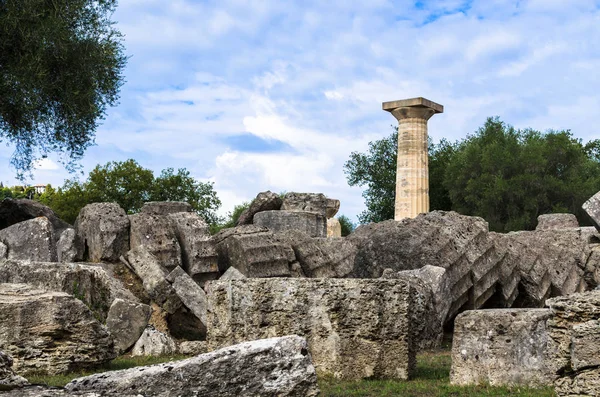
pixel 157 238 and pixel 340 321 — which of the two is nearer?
pixel 340 321

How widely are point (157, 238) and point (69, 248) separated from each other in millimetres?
1718

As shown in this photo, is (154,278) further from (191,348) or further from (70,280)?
(191,348)

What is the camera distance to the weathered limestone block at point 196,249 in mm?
14719

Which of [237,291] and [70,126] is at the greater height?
[70,126]

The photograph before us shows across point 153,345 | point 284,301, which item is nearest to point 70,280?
point 153,345

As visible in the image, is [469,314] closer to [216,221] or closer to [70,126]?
[70,126]

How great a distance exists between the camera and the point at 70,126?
854 inches

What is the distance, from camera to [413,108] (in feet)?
103

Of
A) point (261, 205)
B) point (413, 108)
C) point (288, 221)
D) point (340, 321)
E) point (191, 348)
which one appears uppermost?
point (413, 108)

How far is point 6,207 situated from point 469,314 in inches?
561

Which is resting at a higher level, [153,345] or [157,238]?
[157,238]

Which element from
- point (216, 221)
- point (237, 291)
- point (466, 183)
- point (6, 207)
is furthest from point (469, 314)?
point (216, 221)

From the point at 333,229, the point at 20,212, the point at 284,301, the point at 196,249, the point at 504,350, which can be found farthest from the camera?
the point at 333,229

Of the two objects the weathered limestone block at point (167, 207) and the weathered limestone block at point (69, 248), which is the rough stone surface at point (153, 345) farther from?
the weathered limestone block at point (167, 207)
